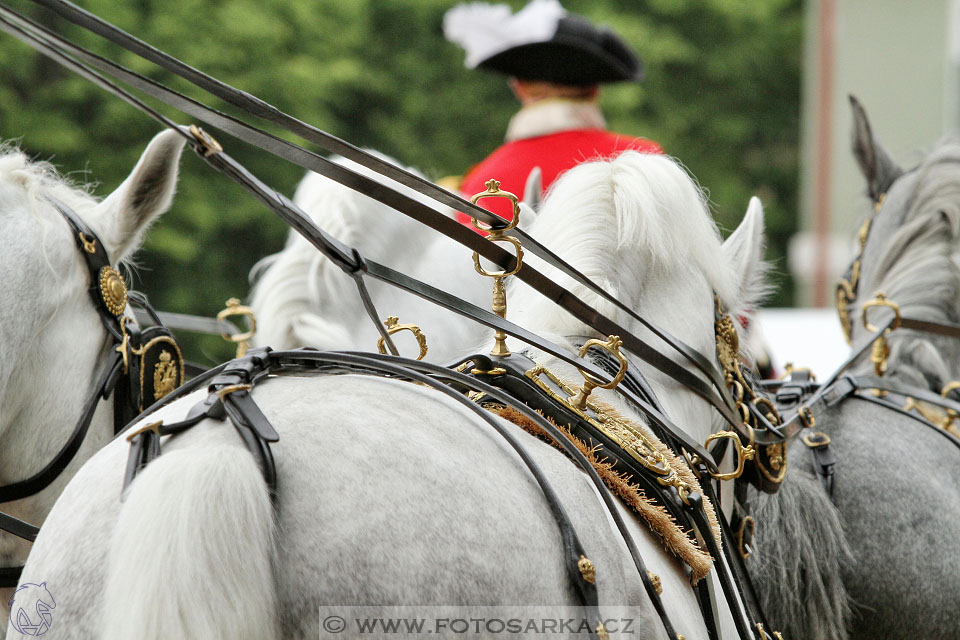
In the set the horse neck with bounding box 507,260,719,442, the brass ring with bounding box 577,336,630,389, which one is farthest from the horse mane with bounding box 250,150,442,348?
the brass ring with bounding box 577,336,630,389

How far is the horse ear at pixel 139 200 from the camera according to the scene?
2248mm

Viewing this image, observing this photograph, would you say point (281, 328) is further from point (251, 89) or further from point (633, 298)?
point (251, 89)

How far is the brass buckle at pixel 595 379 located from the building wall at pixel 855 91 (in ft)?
37.5

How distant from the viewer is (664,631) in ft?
4.96

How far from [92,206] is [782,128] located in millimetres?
12814

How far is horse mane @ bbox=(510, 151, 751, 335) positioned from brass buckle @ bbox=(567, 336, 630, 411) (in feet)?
0.58

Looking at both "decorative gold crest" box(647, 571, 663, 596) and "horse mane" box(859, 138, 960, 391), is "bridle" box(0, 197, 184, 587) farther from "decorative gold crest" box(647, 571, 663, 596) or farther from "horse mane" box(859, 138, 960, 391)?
"horse mane" box(859, 138, 960, 391)

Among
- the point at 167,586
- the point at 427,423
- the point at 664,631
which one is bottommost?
the point at 664,631

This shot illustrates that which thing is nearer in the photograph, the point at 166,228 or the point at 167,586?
the point at 167,586

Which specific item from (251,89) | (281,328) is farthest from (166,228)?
(281,328)

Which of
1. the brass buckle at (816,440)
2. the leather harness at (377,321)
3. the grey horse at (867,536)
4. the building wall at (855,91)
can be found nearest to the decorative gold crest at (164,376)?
the leather harness at (377,321)

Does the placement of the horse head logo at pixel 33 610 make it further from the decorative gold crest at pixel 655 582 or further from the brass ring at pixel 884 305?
the brass ring at pixel 884 305

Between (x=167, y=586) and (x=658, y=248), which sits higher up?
(x=658, y=248)

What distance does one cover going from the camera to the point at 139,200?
2.32 metres
